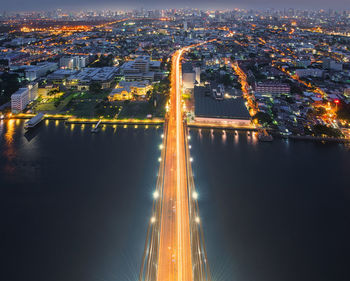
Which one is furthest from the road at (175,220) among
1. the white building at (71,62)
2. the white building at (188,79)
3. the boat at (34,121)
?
the white building at (71,62)

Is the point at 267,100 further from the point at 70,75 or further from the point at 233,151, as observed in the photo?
the point at 70,75

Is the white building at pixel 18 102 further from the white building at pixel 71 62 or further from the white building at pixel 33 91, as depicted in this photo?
the white building at pixel 71 62

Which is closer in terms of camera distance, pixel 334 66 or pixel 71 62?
pixel 334 66

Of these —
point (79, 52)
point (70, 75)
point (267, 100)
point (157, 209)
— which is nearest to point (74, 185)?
point (157, 209)

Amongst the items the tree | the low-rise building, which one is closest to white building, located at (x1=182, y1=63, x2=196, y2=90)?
the low-rise building

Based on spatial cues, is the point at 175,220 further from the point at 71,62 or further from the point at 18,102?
the point at 71,62

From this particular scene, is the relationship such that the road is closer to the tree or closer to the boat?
the boat

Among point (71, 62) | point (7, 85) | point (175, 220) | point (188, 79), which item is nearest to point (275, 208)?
point (175, 220)
